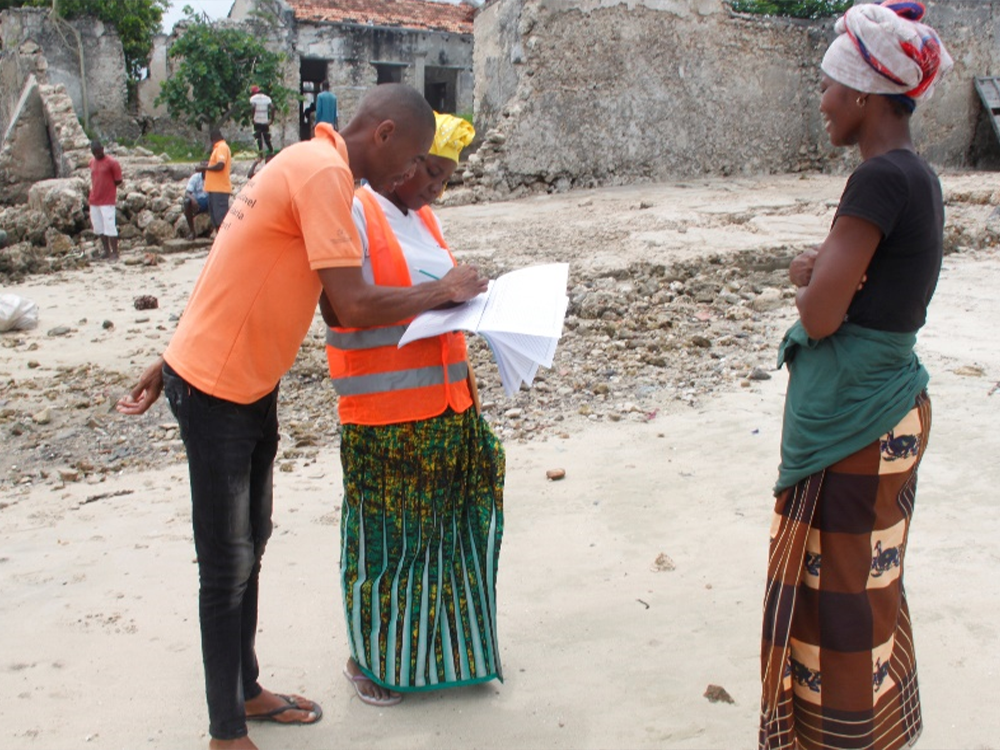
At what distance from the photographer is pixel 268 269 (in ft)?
6.31

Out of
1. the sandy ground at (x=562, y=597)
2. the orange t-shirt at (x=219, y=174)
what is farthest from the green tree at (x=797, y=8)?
the sandy ground at (x=562, y=597)

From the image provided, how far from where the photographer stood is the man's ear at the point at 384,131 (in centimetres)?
205

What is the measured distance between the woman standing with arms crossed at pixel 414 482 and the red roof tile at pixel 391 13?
24906 millimetres

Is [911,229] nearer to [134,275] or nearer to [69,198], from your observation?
[134,275]

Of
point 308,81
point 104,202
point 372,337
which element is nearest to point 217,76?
point 308,81

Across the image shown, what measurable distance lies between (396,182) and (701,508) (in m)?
2.06

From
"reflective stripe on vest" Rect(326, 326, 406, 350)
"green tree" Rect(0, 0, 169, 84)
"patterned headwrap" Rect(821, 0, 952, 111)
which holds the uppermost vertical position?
"green tree" Rect(0, 0, 169, 84)

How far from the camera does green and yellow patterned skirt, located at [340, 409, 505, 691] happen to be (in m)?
2.29

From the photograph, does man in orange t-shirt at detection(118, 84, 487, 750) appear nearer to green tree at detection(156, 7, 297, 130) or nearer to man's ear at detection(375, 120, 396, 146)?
man's ear at detection(375, 120, 396, 146)

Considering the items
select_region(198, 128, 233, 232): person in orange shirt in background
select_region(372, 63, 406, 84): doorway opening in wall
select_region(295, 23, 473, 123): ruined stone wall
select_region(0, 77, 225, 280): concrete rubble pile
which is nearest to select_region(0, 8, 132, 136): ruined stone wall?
select_region(295, 23, 473, 123): ruined stone wall

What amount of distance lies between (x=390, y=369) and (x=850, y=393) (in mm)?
1024

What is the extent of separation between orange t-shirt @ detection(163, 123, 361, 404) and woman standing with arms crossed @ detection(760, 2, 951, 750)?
92cm

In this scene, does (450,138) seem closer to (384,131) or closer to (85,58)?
(384,131)

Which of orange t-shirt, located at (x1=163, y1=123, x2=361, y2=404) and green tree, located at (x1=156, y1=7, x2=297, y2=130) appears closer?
orange t-shirt, located at (x1=163, y1=123, x2=361, y2=404)
